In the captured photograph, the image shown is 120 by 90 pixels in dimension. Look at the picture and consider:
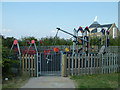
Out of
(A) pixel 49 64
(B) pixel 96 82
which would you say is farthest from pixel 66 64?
(B) pixel 96 82

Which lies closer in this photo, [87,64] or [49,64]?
[87,64]

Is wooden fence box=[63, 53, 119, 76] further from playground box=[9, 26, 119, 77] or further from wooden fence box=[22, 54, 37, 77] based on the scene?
wooden fence box=[22, 54, 37, 77]

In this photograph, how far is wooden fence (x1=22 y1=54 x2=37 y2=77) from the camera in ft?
24.3

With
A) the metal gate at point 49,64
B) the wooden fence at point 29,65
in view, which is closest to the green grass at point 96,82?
the metal gate at point 49,64

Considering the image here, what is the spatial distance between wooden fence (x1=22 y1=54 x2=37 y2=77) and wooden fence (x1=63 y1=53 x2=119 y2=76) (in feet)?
5.26

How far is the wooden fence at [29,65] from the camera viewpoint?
7.42 metres

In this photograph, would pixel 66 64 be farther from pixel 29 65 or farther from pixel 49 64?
pixel 29 65

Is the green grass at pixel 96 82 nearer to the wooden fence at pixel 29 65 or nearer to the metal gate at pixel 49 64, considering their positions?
the metal gate at pixel 49 64

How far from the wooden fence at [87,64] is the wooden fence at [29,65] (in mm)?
1603

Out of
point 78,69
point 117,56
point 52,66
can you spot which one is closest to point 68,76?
point 78,69

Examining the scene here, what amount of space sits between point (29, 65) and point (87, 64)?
3.25 meters

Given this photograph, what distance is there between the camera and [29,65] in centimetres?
747

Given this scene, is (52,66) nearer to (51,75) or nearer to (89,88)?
(51,75)

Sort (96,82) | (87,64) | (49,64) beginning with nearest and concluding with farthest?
1. (96,82)
2. (87,64)
3. (49,64)
